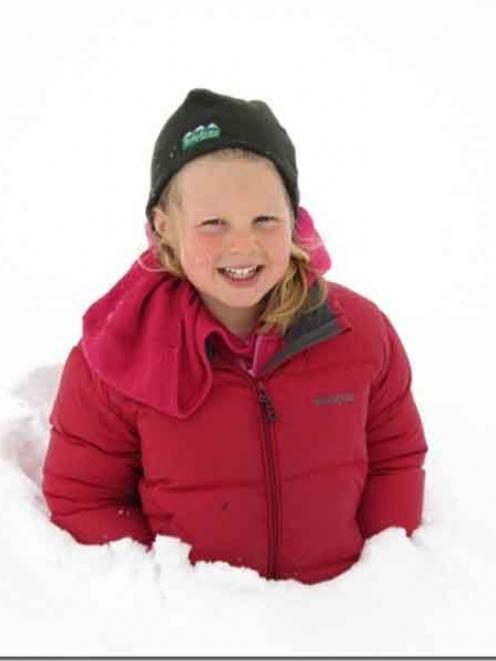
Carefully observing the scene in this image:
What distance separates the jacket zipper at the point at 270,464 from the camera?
1812 millimetres

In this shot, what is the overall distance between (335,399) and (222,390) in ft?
0.84

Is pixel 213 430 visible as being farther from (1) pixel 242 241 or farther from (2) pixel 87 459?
(1) pixel 242 241

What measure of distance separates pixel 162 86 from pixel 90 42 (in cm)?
58

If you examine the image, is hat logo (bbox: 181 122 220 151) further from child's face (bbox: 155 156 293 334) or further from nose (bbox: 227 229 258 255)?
nose (bbox: 227 229 258 255)

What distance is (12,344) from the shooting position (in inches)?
117

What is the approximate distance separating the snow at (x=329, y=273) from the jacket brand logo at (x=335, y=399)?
314 millimetres

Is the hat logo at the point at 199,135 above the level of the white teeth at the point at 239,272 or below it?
above

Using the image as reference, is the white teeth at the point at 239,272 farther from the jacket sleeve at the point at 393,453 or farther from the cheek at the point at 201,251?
the jacket sleeve at the point at 393,453

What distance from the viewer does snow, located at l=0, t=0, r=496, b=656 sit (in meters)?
1.65

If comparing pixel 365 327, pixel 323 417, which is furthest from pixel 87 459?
pixel 365 327

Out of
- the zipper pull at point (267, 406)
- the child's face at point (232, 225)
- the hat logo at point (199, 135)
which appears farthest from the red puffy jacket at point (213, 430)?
the hat logo at point (199, 135)

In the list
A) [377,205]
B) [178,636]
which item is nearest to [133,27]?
[377,205]

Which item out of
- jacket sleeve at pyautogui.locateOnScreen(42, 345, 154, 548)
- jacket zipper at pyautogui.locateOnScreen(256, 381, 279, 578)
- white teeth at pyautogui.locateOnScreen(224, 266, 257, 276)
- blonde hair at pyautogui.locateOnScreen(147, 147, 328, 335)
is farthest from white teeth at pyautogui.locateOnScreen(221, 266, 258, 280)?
jacket sleeve at pyautogui.locateOnScreen(42, 345, 154, 548)

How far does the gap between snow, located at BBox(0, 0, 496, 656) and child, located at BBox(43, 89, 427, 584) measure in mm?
105
